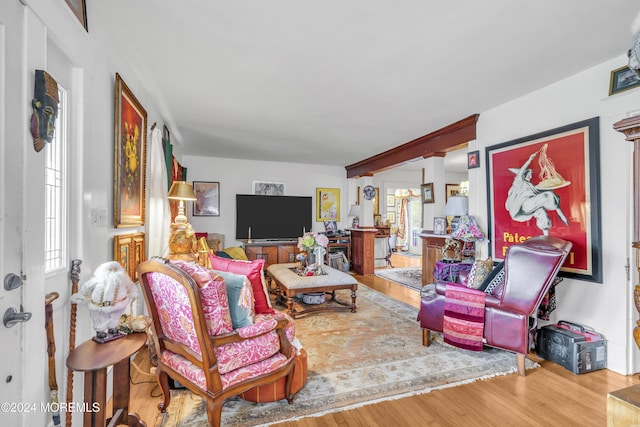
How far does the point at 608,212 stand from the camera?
234 centimetres

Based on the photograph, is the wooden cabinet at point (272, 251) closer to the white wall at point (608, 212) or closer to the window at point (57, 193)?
the window at point (57, 193)

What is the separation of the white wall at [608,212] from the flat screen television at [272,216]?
14.8 ft

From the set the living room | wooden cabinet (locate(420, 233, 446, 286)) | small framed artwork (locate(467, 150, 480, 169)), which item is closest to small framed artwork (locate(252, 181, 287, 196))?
the living room

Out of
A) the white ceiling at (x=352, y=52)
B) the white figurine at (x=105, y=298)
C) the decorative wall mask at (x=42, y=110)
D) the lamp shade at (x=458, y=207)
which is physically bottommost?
the white figurine at (x=105, y=298)

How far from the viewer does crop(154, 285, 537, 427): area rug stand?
71.2 inches

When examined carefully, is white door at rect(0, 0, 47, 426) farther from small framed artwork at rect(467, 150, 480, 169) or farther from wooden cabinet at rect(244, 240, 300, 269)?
wooden cabinet at rect(244, 240, 300, 269)

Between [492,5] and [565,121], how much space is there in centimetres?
164

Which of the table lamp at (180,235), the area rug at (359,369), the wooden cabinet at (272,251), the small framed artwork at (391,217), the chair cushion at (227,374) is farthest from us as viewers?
the small framed artwork at (391,217)

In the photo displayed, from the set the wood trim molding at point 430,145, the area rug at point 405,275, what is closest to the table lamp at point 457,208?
the wood trim molding at point 430,145

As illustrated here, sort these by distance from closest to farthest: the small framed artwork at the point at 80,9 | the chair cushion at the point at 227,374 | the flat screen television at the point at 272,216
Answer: the small framed artwork at the point at 80,9, the chair cushion at the point at 227,374, the flat screen television at the point at 272,216

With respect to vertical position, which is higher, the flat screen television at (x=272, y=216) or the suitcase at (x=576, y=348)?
the flat screen television at (x=272, y=216)

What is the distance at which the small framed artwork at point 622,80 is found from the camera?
2.16 metres

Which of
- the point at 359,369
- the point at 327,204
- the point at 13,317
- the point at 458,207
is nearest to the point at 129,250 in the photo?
the point at 13,317

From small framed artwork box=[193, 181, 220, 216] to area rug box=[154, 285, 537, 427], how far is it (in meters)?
3.45
